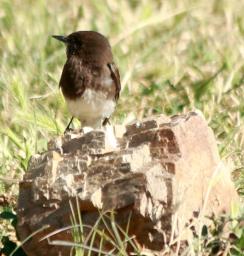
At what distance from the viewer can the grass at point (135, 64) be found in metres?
5.73

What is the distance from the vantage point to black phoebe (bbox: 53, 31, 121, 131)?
20.3ft

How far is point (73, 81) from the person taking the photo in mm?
6203

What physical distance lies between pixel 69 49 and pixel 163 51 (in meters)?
1.86

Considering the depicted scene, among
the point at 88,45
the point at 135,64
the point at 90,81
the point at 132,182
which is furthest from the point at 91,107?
the point at 132,182

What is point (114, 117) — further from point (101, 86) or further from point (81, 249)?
point (81, 249)

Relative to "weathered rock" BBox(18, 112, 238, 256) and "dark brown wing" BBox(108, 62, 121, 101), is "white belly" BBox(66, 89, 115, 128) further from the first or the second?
"weathered rock" BBox(18, 112, 238, 256)

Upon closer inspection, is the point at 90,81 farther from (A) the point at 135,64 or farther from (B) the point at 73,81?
(A) the point at 135,64

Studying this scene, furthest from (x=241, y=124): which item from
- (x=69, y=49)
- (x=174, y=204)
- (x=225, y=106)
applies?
(x=174, y=204)

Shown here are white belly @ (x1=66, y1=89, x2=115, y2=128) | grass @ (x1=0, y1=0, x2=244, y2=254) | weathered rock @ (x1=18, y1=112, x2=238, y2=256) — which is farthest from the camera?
white belly @ (x1=66, y1=89, x2=115, y2=128)

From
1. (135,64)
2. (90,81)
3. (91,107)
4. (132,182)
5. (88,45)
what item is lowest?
(132,182)

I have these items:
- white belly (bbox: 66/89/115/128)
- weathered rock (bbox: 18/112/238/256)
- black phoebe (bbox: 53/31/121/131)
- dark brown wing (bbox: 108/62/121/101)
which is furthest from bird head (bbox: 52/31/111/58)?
weathered rock (bbox: 18/112/238/256)

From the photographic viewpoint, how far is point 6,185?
5.14 metres

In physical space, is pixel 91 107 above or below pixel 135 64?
below

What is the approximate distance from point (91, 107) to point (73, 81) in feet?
0.63
